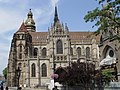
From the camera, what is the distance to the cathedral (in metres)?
86.4

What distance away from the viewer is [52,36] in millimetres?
91250

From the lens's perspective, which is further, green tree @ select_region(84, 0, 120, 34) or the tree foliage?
the tree foliage

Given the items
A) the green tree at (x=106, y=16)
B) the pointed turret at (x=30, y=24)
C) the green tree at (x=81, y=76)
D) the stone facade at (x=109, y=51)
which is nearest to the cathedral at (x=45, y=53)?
the pointed turret at (x=30, y=24)

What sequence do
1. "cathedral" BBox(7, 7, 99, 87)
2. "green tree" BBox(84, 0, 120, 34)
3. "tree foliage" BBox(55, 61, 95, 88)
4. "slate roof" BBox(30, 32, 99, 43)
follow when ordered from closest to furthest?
"green tree" BBox(84, 0, 120, 34) → "tree foliage" BBox(55, 61, 95, 88) → "cathedral" BBox(7, 7, 99, 87) → "slate roof" BBox(30, 32, 99, 43)

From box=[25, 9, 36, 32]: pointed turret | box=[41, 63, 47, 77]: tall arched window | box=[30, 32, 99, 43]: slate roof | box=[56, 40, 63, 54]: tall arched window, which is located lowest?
box=[41, 63, 47, 77]: tall arched window

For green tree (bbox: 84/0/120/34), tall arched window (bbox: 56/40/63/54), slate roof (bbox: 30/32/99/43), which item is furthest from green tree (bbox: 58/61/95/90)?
slate roof (bbox: 30/32/99/43)

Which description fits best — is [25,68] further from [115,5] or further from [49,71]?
[115,5]

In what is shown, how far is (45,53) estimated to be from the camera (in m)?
95.8

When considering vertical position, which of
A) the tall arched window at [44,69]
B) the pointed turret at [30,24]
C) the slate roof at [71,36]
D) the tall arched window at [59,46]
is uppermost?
the pointed turret at [30,24]

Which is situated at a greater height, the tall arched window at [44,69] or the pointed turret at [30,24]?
the pointed turret at [30,24]

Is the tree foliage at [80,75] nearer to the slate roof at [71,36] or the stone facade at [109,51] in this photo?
the stone facade at [109,51]

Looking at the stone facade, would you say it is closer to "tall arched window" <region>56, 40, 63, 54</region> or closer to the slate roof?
"tall arched window" <region>56, 40, 63, 54</region>

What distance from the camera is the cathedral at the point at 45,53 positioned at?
86438 mm

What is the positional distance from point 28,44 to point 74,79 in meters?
61.0
